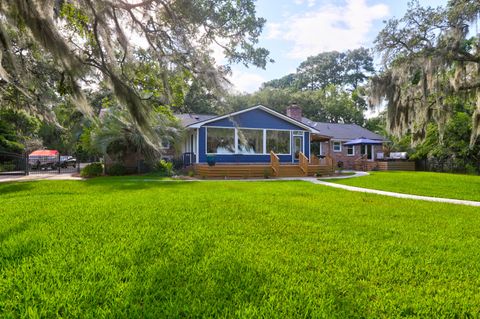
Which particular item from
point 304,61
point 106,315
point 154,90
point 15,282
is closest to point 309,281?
point 106,315

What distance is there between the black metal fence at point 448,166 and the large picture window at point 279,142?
1105 cm

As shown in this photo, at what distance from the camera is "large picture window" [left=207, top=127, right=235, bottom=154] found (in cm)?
1677

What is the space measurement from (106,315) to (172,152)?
18093 millimetres

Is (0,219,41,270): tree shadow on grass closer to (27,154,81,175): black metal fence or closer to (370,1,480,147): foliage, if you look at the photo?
(370,1,480,147): foliage

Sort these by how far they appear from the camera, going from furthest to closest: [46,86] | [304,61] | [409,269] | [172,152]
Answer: [304,61]
[172,152]
[46,86]
[409,269]

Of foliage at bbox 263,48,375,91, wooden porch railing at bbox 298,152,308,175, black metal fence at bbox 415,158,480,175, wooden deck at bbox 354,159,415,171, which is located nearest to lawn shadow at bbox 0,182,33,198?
wooden porch railing at bbox 298,152,308,175

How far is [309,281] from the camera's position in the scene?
2539 millimetres

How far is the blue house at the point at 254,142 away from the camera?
625 inches

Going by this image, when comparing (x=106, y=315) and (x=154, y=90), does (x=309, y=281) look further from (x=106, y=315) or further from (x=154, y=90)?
(x=154, y=90)

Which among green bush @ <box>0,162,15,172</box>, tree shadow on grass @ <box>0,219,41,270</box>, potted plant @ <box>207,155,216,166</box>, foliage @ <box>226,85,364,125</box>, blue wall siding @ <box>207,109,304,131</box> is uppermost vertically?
foliage @ <box>226,85,364,125</box>

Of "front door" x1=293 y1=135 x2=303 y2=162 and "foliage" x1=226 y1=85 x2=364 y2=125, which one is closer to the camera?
"front door" x1=293 y1=135 x2=303 y2=162

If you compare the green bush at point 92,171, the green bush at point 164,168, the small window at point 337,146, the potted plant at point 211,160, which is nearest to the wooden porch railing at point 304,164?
the potted plant at point 211,160

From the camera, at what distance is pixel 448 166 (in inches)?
775

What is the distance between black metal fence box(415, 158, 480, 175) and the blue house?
9.52 meters
